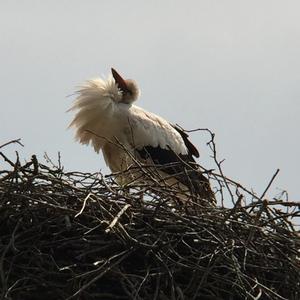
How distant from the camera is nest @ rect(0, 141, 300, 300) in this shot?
13.0 feet

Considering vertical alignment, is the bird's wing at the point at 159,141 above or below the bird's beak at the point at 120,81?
below

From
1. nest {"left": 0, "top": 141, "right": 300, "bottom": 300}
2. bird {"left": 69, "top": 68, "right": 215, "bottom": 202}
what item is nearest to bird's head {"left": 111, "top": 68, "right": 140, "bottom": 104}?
bird {"left": 69, "top": 68, "right": 215, "bottom": 202}

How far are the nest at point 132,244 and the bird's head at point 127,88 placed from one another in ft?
9.02

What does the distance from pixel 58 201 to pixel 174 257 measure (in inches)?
19.3

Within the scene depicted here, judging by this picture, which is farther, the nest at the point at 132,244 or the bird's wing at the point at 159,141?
the bird's wing at the point at 159,141

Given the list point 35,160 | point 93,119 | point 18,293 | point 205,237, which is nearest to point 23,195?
point 35,160

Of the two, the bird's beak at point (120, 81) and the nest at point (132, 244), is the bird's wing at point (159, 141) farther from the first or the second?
the nest at point (132, 244)

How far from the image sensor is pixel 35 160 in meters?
4.12

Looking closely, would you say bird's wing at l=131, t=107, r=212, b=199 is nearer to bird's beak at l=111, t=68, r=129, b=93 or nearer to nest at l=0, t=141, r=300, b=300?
bird's beak at l=111, t=68, r=129, b=93

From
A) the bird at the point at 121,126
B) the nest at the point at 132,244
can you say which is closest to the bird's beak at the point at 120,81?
the bird at the point at 121,126

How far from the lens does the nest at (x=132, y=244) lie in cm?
395

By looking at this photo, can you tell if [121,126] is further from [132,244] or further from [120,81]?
[132,244]

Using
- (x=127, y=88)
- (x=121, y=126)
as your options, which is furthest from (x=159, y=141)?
(x=127, y=88)

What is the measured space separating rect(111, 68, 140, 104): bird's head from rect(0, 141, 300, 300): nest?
2750 mm
